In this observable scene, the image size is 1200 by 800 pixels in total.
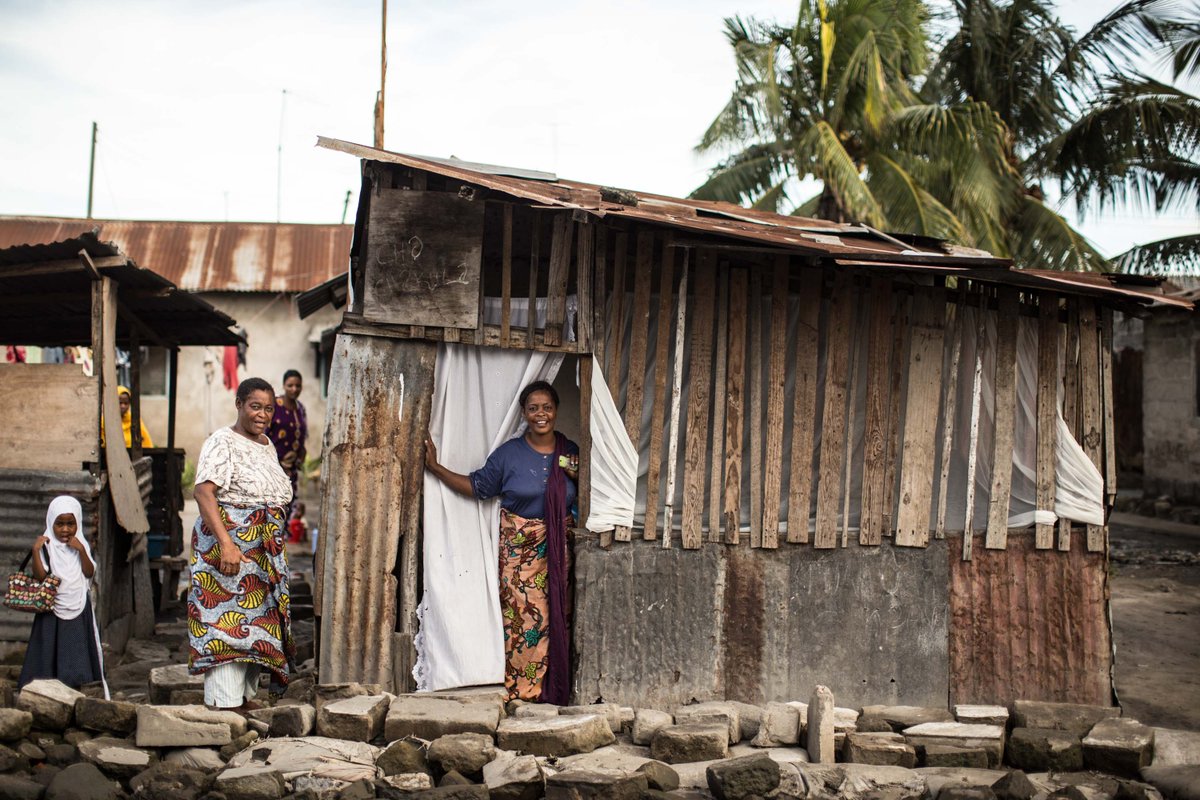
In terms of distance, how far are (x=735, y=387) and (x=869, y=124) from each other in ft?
33.7

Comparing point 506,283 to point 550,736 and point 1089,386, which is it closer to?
point 550,736

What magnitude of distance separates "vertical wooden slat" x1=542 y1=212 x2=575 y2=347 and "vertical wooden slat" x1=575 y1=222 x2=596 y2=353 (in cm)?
7

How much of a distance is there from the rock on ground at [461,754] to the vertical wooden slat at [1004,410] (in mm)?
3060

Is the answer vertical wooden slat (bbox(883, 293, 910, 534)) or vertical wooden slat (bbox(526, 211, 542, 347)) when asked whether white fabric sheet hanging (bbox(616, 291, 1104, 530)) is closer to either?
vertical wooden slat (bbox(883, 293, 910, 534))

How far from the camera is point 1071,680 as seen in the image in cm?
626

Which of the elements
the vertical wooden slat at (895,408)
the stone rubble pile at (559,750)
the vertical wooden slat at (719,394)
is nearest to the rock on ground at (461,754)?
the stone rubble pile at (559,750)

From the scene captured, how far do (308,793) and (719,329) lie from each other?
125 inches

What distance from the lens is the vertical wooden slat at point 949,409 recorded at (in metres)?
6.25

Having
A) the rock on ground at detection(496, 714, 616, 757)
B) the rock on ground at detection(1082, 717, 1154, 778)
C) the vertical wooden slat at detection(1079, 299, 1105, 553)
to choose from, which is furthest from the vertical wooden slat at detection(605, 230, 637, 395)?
the rock on ground at detection(1082, 717, 1154, 778)

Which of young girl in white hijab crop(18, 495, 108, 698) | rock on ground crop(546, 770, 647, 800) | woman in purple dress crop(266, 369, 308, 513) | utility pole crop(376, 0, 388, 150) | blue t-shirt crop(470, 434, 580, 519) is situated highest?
utility pole crop(376, 0, 388, 150)

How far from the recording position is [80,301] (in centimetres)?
835

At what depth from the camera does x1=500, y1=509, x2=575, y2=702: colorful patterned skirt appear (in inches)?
242

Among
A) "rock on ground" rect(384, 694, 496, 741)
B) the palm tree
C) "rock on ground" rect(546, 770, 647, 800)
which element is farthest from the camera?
the palm tree

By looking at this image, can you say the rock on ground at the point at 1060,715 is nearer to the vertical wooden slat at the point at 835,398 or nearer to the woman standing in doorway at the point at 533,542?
the vertical wooden slat at the point at 835,398
